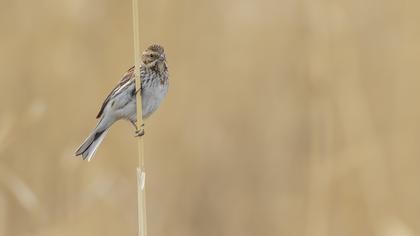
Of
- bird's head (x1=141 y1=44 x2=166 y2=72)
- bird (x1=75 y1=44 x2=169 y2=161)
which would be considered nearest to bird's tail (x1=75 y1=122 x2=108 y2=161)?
bird (x1=75 y1=44 x2=169 y2=161)

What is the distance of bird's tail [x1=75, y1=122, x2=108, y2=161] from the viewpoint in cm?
300

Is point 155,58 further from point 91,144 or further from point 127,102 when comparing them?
point 91,144

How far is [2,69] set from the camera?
396 centimetres

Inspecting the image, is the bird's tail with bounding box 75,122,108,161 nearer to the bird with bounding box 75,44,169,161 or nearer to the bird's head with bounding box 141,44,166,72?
the bird with bounding box 75,44,169,161

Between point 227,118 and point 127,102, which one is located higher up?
point 127,102

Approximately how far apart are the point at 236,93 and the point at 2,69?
3.74 ft

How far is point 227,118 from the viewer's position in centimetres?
459

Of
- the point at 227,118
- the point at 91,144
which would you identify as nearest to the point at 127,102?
the point at 91,144

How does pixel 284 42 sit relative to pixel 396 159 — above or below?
above

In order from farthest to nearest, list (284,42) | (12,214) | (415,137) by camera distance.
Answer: (284,42)
(12,214)
(415,137)

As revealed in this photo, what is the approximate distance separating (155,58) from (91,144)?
17.2 inches

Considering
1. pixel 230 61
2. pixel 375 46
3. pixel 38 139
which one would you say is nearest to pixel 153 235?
pixel 38 139

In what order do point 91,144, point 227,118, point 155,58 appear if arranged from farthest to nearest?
point 227,118, point 155,58, point 91,144

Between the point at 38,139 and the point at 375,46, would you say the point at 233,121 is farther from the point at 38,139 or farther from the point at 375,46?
the point at 38,139
